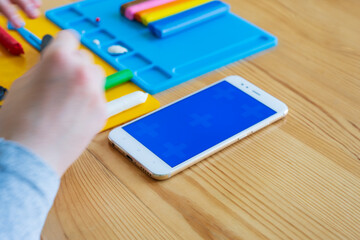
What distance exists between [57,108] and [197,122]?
26 cm

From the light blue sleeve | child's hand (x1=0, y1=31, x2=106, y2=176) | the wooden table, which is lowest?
the wooden table

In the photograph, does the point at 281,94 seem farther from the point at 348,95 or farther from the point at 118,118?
the point at 118,118

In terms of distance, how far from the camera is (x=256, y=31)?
90 cm

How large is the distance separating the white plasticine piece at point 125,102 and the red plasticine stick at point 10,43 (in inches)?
8.4

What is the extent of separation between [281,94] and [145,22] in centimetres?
28

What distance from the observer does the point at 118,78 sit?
30.1 inches

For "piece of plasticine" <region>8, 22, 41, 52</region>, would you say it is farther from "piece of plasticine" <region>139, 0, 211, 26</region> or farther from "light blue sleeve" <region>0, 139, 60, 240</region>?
"light blue sleeve" <region>0, 139, 60, 240</region>

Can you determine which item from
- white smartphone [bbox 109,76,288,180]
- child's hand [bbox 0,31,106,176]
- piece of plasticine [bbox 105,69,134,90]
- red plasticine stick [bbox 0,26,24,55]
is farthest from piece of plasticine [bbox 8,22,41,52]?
child's hand [bbox 0,31,106,176]

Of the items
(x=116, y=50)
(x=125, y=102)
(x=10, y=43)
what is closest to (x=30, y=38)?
(x=10, y=43)

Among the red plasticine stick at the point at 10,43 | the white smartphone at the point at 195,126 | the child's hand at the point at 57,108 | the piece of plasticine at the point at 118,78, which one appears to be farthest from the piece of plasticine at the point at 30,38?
the child's hand at the point at 57,108

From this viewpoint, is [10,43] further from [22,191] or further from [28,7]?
[22,191]

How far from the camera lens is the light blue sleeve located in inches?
17.6

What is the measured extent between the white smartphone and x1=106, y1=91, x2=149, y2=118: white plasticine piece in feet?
0.10

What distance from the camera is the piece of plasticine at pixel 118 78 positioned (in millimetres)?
755
